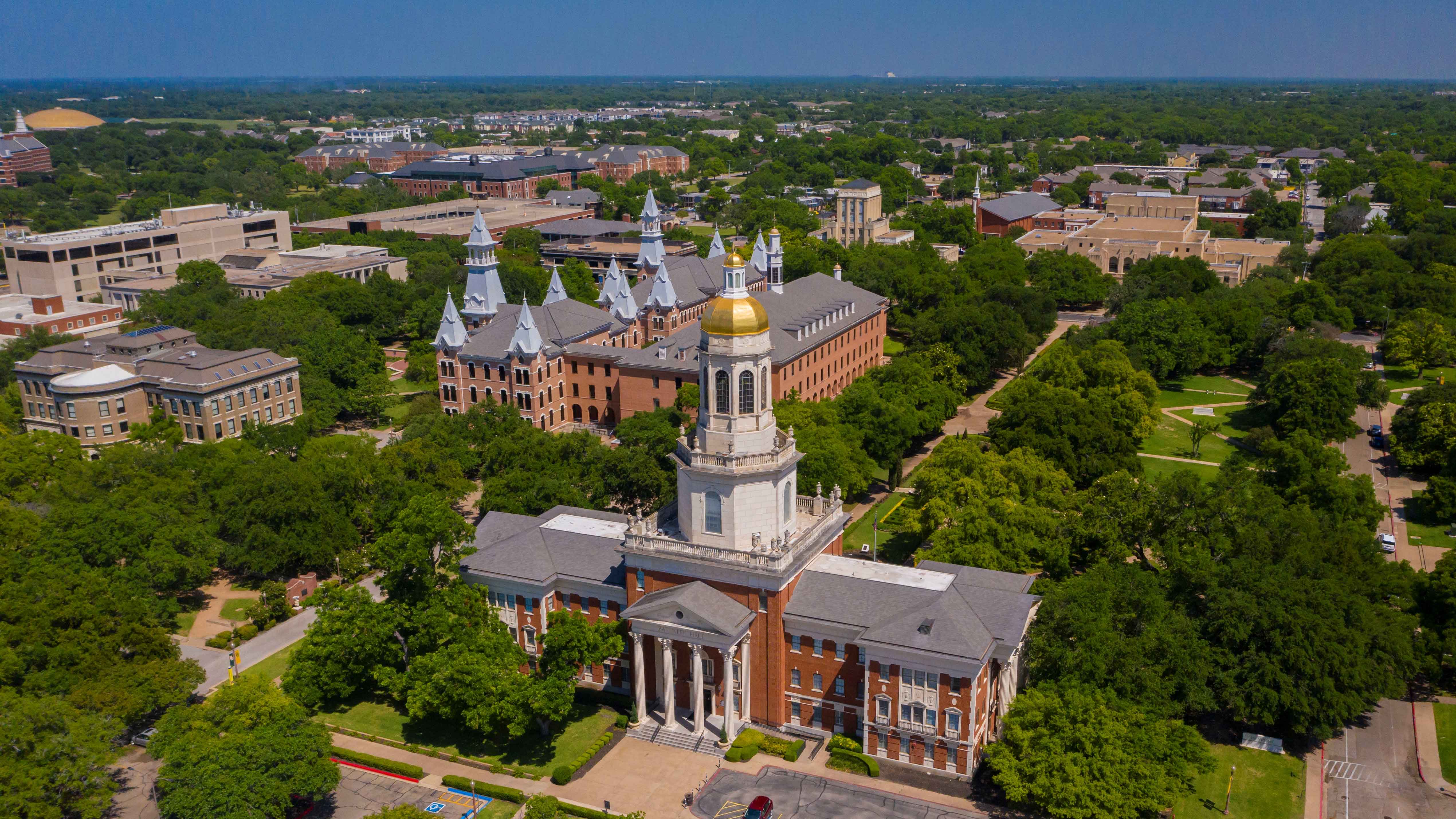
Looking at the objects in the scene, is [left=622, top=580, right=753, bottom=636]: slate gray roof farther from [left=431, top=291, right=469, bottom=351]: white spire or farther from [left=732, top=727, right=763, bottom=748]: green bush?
[left=431, top=291, right=469, bottom=351]: white spire

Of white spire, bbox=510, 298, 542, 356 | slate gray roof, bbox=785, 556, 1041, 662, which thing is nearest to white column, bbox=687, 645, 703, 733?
slate gray roof, bbox=785, 556, 1041, 662

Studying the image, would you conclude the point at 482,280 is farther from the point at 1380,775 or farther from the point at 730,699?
the point at 1380,775

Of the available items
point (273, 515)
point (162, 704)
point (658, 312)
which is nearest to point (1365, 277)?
point (658, 312)

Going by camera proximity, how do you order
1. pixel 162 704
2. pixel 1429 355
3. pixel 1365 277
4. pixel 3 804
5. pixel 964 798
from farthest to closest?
pixel 1365 277 → pixel 1429 355 → pixel 162 704 → pixel 964 798 → pixel 3 804

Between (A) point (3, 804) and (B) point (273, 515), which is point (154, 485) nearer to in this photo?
(B) point (273, 515)

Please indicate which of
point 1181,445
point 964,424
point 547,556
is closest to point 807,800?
point 547,556

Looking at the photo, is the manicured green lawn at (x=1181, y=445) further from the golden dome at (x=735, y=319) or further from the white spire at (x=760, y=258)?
the golden dome at (x=735, y=319)
